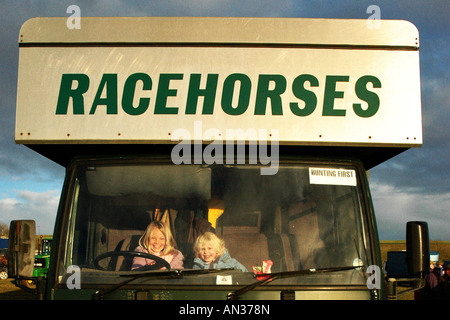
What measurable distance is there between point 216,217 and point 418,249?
1.44m

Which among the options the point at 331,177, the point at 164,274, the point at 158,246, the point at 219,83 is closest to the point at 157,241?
the point at 158,246

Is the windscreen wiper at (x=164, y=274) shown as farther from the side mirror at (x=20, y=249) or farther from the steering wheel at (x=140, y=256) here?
the side mirror at (x=20, y=249)

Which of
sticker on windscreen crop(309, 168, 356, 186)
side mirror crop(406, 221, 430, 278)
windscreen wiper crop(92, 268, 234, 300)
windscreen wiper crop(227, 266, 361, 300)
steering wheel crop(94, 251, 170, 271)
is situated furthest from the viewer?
sticker on windscreen crop(309, 168, 356, 186)

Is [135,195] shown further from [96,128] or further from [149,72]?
[149,72]

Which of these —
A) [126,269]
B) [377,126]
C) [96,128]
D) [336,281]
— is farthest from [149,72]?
[336,281]

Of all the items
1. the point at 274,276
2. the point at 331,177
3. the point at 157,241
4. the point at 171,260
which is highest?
the point at 331,177

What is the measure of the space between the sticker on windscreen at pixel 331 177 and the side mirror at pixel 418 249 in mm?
533

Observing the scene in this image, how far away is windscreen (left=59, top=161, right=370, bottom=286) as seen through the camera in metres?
3.78

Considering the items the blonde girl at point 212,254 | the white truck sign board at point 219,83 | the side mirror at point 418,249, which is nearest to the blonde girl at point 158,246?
the blonde girl at point 212,254

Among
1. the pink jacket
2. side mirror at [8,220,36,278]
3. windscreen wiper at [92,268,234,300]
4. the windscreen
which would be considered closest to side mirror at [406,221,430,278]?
the windscreen

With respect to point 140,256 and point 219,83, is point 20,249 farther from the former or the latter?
point 219,83

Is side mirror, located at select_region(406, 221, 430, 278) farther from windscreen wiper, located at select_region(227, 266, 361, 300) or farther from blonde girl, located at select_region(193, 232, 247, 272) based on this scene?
blonde girl, located at select_region(193, 232, 247, 272)

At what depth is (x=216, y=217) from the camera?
3.87 metres

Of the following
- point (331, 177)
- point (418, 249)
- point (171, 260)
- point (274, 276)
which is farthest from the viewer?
point (331, 177)
